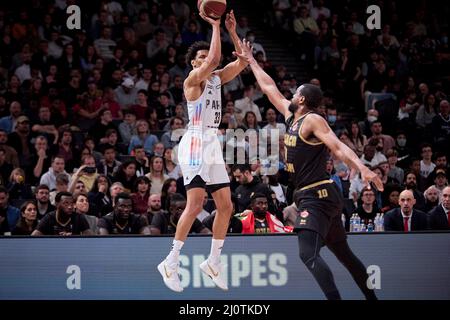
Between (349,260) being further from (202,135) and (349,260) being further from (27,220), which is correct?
(27,220)


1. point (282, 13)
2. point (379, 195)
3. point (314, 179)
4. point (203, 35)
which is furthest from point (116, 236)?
point (282, 13)

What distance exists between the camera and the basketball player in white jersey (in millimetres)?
9453

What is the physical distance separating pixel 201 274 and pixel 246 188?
2.28 metres

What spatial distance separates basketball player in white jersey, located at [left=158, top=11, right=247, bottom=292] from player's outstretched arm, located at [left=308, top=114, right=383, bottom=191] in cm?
101

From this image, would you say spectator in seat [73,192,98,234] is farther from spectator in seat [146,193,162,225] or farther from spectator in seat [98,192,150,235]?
spectator in seat [146,193,162,225]

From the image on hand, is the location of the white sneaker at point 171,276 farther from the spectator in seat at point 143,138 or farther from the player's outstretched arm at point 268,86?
the spectator in seat at point 143,138

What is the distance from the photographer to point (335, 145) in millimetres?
8688

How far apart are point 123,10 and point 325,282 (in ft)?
33.8

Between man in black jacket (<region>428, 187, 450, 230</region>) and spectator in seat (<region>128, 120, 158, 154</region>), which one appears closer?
man in black jacket (<region>428, 187, 450, 230</region>)

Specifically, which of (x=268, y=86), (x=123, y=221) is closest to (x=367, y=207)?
(x=123, y=221)

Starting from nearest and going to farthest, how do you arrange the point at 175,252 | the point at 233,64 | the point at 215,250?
the point at 175,252 < the point at 215,250 < the point at 233,64

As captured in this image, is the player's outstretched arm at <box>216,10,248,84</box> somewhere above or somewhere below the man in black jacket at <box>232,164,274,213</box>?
above

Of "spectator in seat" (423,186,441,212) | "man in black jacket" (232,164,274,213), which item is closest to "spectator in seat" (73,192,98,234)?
"man in black jacket" (232,164,274,213)

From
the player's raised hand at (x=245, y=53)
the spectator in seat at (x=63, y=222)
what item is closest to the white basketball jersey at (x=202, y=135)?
the player's raised hand at (x=245, y=53)
